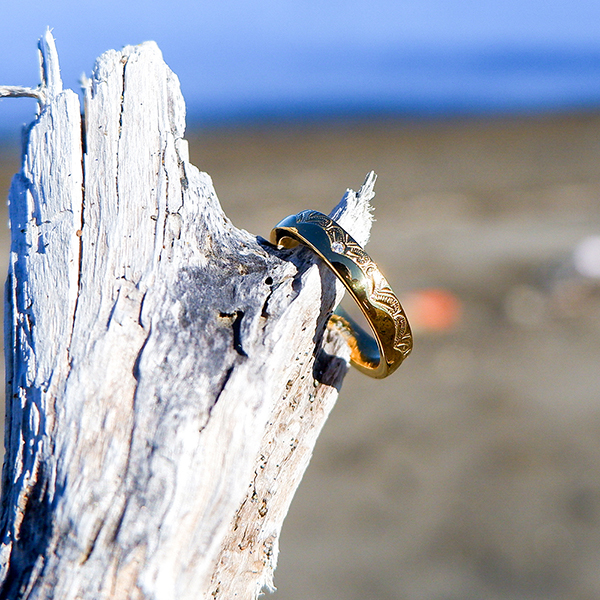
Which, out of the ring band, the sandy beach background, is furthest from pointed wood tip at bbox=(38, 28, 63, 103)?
the sandy beach background

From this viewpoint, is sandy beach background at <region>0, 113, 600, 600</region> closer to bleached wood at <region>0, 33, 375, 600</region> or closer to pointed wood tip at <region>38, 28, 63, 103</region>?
bleached wood at <region>0, 33, 375, 600</region>

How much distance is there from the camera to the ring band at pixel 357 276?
1589mm

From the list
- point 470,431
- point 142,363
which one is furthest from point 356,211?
point 470,431

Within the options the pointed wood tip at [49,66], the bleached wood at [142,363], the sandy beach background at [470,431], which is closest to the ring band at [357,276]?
the bleached wood at [142,363]

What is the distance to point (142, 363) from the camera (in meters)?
1.34

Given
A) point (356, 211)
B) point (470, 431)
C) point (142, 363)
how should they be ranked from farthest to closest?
point (470, 431)
point (356, 211)
point (142, 363)

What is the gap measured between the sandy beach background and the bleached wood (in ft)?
7.75

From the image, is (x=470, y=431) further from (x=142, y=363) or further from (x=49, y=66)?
(x=49, y=66)

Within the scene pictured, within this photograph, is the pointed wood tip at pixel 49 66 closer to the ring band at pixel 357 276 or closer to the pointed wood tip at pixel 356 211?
the ring band at pixel 357 276

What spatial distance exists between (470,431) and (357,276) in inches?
131

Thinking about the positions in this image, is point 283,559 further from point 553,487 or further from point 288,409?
point 288,409

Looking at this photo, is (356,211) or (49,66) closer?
(49,66)

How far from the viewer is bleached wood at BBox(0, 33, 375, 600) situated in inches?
48.5

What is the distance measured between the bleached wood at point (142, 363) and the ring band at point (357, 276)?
0.18 ft
